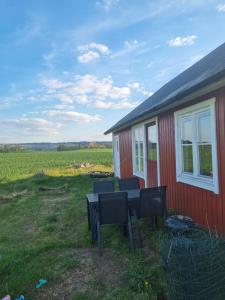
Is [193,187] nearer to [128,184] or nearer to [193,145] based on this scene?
[193,145]

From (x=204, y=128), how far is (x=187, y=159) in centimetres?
111

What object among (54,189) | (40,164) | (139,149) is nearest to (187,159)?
(139,149)

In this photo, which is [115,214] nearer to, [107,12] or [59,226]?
[59,226]

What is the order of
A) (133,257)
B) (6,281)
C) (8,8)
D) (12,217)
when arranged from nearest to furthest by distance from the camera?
(6,281) < (133,257) < (12,217) < (8,8)

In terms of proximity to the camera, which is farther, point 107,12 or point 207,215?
point 107,12

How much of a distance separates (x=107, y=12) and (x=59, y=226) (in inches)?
249

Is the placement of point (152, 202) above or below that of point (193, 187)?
below

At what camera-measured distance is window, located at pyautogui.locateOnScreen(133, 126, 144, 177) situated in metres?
9.61

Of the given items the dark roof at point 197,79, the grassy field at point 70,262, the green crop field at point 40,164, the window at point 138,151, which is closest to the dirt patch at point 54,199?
the grassy field at point 70,262

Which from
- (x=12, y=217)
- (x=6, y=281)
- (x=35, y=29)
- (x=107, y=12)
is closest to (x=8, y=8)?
(x=35, y=29)

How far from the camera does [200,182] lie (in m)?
5.18

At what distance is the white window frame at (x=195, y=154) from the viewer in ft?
14.9

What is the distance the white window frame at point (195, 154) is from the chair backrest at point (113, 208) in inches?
60.7

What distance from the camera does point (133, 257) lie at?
164 inches
